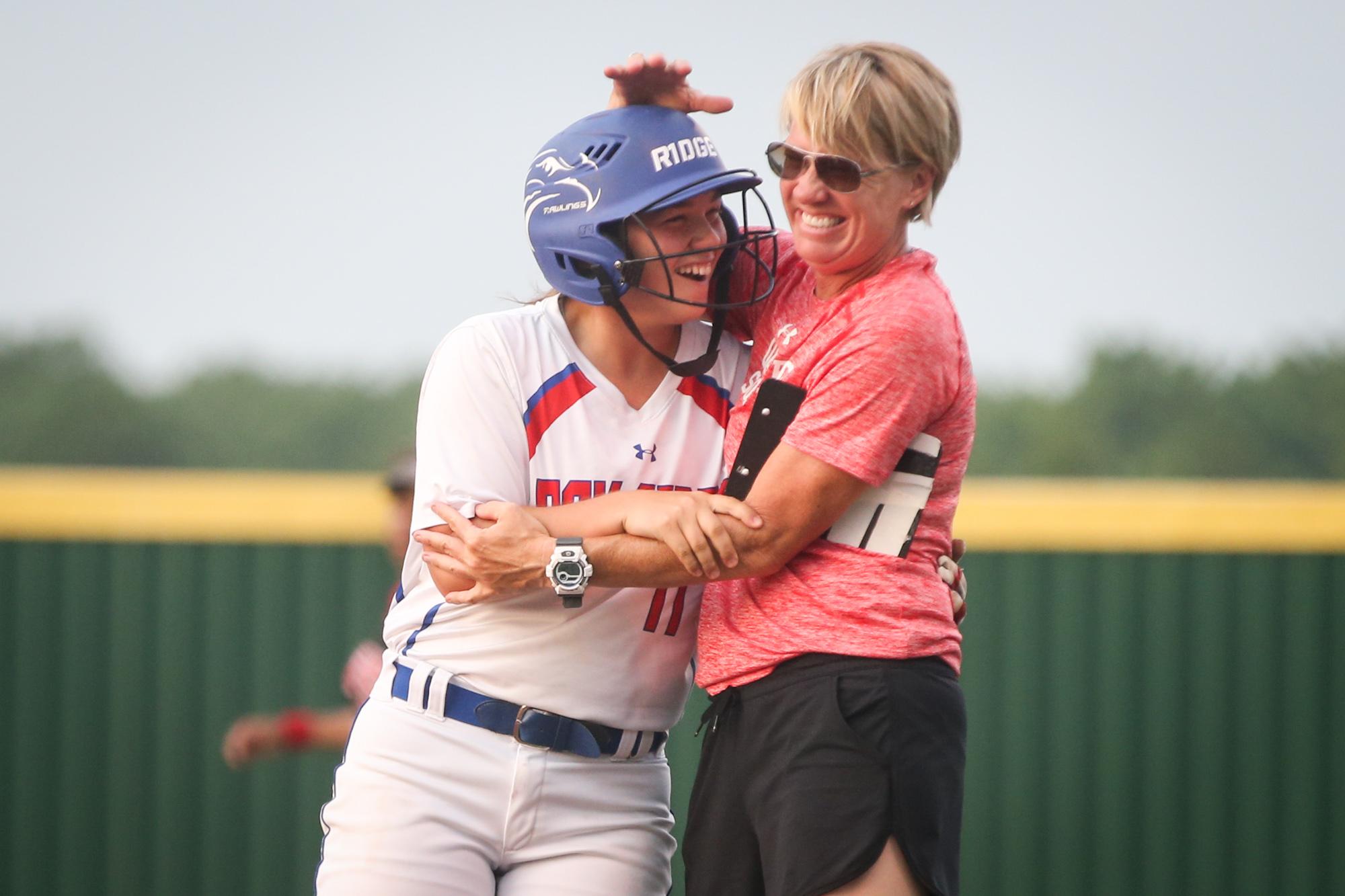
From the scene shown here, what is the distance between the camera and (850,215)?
2439 millimetres

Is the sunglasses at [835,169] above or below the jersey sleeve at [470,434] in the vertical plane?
above

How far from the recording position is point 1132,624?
5.59m

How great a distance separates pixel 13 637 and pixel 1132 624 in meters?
4.48

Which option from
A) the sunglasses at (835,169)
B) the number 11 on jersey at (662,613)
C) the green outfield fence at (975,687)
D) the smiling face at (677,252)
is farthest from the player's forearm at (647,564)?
the green outfield fence at (975,687)

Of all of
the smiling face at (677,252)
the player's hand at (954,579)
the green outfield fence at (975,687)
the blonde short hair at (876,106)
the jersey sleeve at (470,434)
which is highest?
the blonde short hair at (876,106)

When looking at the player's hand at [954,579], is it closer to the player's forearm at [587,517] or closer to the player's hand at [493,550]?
the player's forearm at [587,517]

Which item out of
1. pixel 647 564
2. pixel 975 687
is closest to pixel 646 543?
pixel 647 564

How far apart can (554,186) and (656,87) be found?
0.31 meters

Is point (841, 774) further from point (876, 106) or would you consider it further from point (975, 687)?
point (975, 687)

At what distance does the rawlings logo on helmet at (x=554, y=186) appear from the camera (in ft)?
8.72

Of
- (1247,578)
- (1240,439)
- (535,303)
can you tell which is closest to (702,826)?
(535,303)

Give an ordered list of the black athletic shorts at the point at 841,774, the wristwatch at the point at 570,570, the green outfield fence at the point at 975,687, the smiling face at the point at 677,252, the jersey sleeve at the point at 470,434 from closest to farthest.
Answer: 1. the black athletic shorts at the point at 841,774
2. the wristwatch at the point at 570,570
3. the jersey sleeve at the point at 470,434
4. the smiling face at the point at 677,252
5. the green outfield fence at the point at 975,687

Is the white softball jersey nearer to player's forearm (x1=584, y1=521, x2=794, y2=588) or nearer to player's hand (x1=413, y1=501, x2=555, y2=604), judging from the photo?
player's hand (x1=413, y1=501, x2=555, y2=604)

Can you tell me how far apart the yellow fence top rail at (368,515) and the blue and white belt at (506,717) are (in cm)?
289
